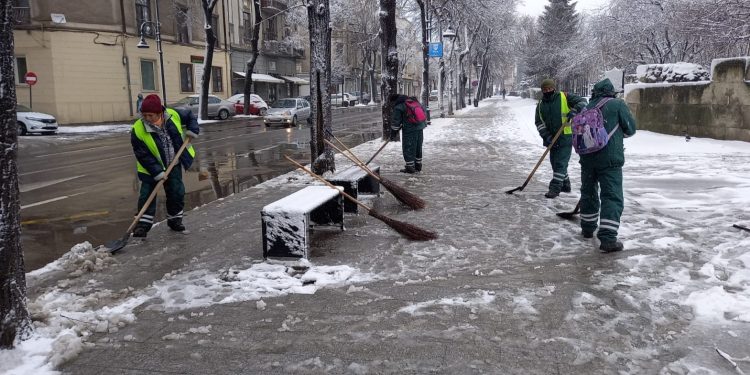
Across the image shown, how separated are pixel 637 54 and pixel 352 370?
34.5 m

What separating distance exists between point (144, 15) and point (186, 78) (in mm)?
5125

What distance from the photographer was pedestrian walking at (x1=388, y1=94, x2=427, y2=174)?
10203 millimetres

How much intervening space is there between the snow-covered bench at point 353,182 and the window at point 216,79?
32.9 m

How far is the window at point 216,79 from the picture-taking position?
38500 millimetres

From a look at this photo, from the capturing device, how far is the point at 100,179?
10.8 metres

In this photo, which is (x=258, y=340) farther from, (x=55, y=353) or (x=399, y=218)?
(x=399, y=218)

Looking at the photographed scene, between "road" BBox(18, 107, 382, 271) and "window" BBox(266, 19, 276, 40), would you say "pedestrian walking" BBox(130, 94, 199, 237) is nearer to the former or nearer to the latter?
"road" BBox(18, 107, 382, 271)

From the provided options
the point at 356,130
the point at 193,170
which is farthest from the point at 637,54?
the point at 193,170

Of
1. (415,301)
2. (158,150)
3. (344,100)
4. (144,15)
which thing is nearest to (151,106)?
(158,150)

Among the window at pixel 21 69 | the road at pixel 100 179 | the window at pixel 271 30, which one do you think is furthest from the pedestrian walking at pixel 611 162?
the window at pixel 271 30

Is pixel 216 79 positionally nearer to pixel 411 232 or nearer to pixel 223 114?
pixel 223 114

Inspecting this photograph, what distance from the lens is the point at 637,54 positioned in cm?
3269

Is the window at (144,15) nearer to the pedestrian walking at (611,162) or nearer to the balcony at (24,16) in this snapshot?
the balcony at (24,16)

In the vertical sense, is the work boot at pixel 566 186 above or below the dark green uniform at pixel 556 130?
below
